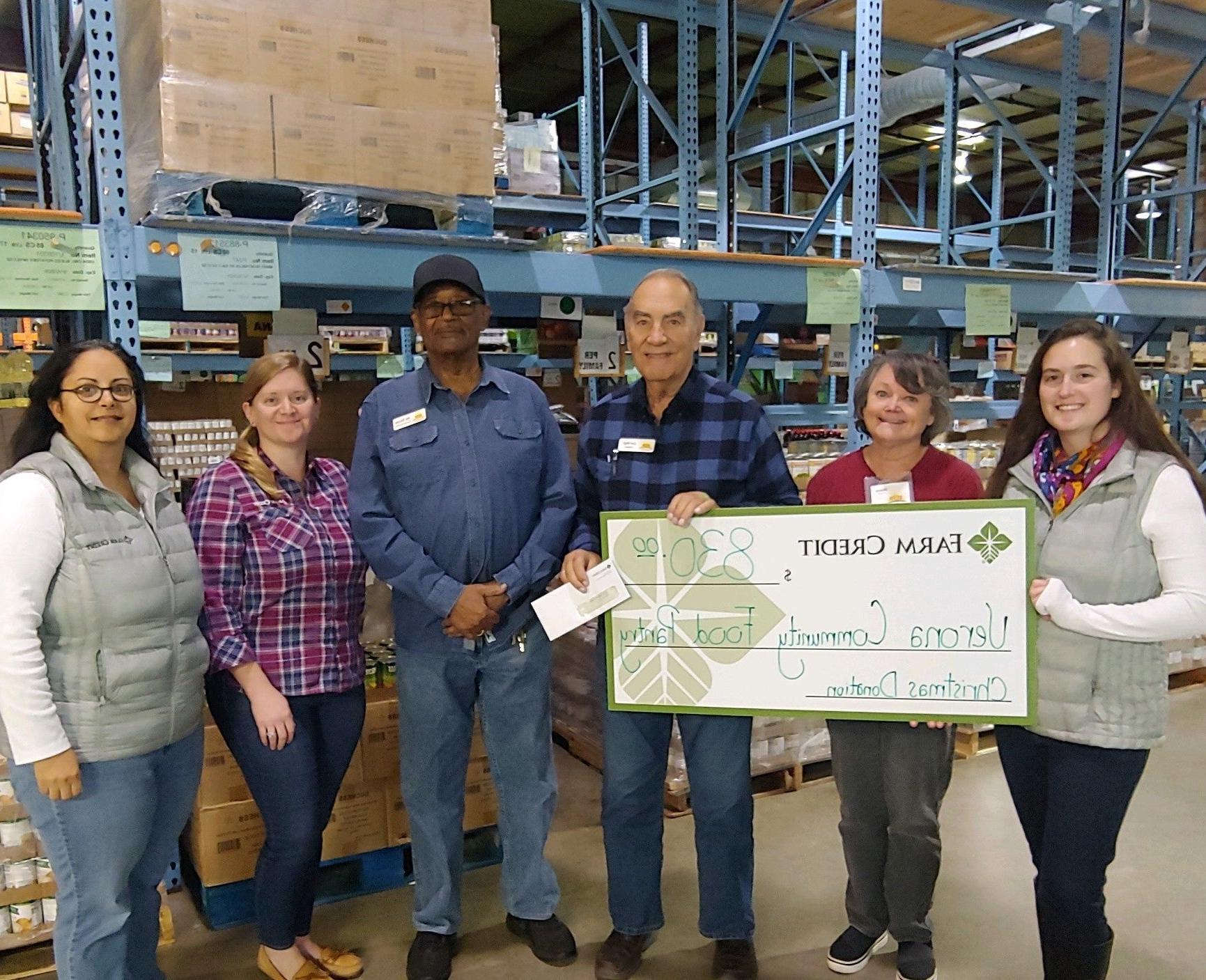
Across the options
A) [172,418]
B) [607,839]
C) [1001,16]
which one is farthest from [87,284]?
[1001,16]

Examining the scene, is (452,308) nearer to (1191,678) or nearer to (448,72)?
(448,72)

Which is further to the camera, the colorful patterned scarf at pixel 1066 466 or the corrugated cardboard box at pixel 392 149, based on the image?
the corrugated cardboard box at pixel 392 149

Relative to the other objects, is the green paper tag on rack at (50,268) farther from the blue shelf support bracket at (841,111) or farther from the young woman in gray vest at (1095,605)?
the blue shelf support bracket at (841,111)

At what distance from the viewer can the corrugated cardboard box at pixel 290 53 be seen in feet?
6.73

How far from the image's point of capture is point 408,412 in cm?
206

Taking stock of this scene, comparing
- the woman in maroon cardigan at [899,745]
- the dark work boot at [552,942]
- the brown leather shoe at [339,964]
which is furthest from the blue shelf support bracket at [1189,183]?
the brown leather shoe at [339,964]

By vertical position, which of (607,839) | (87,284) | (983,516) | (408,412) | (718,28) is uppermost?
(718,28)

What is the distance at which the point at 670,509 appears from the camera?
75.9 inches

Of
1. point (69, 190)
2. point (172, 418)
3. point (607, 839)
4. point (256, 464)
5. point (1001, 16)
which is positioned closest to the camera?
point (256, 464)

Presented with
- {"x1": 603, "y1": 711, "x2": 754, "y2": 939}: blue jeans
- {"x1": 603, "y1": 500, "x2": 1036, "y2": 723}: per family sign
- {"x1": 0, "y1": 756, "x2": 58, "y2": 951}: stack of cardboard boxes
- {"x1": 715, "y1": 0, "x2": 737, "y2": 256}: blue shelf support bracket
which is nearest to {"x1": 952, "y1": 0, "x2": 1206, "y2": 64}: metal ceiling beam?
{"x1": 715, "y1": 0, "x2": 737, "y2": 256}: blue shelf support bracket

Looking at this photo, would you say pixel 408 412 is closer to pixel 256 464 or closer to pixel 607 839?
pixel 256 464

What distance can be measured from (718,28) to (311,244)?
7.12 feet

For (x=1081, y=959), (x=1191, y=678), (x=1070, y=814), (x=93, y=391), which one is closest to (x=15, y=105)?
(x=93, y=391)

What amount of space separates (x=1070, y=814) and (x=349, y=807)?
1.94m
